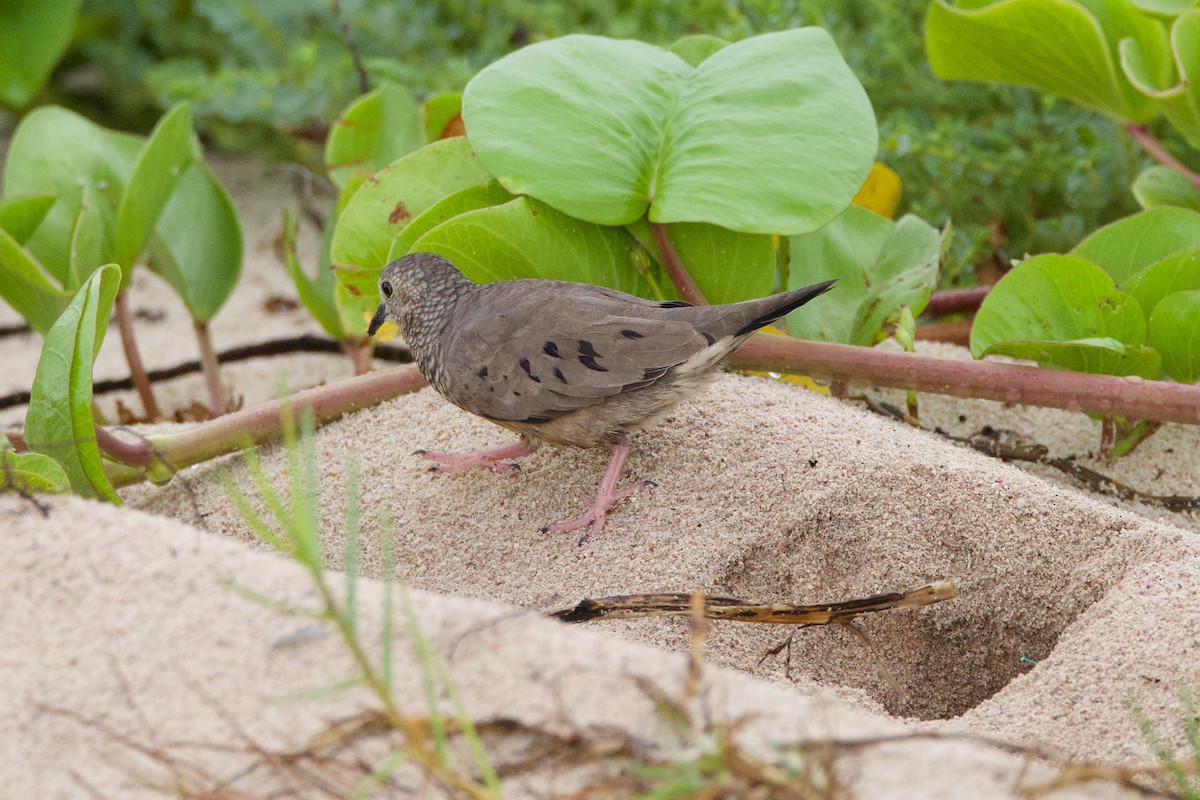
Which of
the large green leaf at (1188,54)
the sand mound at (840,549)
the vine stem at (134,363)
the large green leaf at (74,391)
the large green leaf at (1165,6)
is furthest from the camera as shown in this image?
the vine stem at (134,363)

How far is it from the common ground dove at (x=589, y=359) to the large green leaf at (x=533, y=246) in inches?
8.4

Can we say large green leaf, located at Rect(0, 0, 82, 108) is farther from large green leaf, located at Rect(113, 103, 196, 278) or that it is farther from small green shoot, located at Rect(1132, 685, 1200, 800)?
small green shoot, located at Rect(1132, 685, 1200, 800)

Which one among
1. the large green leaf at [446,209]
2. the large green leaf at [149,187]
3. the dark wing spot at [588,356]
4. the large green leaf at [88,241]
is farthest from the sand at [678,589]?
the large green leaf at [149,187]

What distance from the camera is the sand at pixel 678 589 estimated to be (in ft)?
3.65

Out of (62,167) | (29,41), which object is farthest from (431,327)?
(29,41)

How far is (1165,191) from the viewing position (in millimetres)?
2785

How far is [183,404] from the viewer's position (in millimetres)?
3314

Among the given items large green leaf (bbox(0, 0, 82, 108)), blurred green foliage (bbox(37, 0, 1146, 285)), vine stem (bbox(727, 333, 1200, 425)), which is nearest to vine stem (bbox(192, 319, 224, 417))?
blurred green foliage (bbox(37, 0, 1146, 285))

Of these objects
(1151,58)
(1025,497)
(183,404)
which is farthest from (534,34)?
(1025,497)

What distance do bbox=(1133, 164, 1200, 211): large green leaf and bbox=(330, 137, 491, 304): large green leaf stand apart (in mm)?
1612

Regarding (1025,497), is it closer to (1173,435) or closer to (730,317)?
(730,317)

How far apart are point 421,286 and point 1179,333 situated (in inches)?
60.1

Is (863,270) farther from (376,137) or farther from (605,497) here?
(376,137)

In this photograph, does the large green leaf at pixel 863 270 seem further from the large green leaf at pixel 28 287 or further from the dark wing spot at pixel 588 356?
the large green leaf at pixel 28 287
